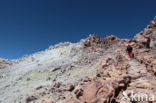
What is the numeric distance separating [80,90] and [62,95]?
1.69m

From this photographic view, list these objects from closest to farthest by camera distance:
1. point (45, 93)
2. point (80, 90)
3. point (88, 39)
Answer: point (80, 90)
point (45, 93)
point (88, 39)

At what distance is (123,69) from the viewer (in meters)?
8.22

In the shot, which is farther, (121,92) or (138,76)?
(138,76)

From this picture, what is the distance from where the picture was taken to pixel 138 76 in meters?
7.07

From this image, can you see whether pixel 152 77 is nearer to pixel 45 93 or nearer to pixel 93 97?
pixel 93 97

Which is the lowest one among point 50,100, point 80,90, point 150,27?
point 50,100

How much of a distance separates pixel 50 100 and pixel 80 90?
78.8 inches

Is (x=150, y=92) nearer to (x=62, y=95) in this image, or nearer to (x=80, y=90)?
(x=80, y=90)

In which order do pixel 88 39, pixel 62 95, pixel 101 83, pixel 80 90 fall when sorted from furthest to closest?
1. pixel 88 39
2. pixel 62 95
3. pixel 80 90
4. pixel 101 83

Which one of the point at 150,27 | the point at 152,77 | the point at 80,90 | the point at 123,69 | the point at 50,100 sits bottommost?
the point at 50,100

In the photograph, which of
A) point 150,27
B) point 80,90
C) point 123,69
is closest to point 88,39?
point 150,27

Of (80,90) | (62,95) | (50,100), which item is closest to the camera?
(80,90)

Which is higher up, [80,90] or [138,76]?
[138,76]

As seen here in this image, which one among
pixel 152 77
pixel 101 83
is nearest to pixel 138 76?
pixel 152 77
